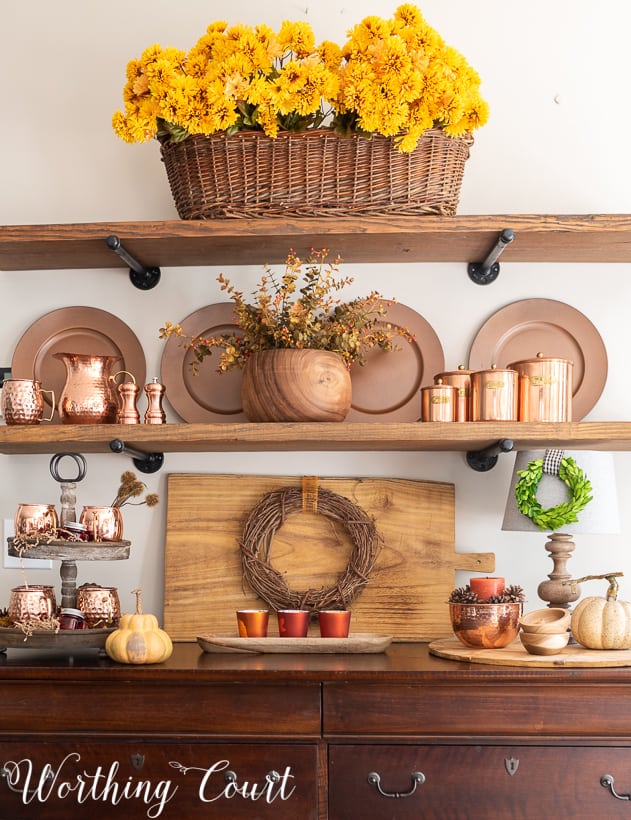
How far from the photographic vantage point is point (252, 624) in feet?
6.79

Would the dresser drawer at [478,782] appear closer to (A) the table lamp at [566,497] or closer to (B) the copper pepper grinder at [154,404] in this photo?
(A) the table lamp at [566,497]

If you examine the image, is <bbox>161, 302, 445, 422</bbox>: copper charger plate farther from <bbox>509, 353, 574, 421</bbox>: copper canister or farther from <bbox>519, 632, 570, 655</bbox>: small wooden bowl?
<bbox>519, 632, 570, 655</bbox>: small wooden bowl

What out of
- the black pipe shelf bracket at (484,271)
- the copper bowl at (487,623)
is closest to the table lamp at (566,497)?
the copper bowl at (487,623)

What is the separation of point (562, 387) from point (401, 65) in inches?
31.4

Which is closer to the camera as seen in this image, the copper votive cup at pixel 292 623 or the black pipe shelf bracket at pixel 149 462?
the copper votive cup at pixel 292 623

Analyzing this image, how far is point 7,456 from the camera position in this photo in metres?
2.39

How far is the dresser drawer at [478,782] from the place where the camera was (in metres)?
1.77

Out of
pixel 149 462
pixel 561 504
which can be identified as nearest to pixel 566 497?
pixel 561 504

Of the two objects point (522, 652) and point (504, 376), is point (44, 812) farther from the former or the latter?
point (504, 376)

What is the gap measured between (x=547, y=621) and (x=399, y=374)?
711mm

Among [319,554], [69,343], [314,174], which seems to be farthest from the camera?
[69,343]

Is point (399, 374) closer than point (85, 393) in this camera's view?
No

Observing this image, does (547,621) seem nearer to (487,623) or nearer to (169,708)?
(487,623)

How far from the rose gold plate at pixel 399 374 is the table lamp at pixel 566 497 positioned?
1.19 ft
